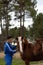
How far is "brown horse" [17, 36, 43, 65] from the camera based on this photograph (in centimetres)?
1112

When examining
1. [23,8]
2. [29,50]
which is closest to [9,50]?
[29,50]

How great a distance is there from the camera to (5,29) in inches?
1735

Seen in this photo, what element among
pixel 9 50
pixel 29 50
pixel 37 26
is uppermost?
pixel 9 50

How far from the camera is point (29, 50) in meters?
11.8

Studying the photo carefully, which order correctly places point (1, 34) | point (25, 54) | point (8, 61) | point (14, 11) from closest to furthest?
1. point (8, 61)
2. point (25, 54)
3. point (14, 11)
4. point (1, 34)

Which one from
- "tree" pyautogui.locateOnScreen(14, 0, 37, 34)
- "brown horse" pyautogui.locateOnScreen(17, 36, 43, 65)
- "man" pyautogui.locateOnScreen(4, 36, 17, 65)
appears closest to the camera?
"man" pyautogui.locateOnScreen(4, 36, 17, 65)

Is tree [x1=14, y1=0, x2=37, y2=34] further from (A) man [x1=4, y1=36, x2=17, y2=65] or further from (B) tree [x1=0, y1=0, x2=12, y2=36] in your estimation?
(A) man [x1=4, y1=36, x2=17, y2=65]

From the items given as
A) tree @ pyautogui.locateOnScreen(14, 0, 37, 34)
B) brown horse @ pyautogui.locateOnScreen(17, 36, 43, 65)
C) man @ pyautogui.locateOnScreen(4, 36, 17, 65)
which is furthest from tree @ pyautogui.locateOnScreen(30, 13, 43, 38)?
man @ pyautogui.locateOnScreen(4, 36, 17, 65)

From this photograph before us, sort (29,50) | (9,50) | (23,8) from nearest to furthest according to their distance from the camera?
(9,50)
(29,50)
(23,8)

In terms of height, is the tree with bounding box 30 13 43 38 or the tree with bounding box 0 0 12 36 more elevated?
the tree with bounding box 0 0 12 36

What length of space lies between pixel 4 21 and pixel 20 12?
9.01 feet

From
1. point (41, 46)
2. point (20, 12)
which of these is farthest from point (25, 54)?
point (20, 12)

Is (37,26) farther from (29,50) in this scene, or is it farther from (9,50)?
(9,50)

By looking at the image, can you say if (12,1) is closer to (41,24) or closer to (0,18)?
(0,18)
